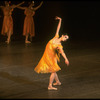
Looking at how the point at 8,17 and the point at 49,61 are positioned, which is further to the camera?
the point at 8,17

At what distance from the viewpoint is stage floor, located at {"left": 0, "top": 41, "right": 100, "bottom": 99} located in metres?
5.85

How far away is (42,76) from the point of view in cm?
729

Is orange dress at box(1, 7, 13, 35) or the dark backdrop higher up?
orange dress at box(1, 7, 13, 35)

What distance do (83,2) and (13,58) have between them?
37.7 ft

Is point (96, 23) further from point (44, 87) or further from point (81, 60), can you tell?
point (44, 87)

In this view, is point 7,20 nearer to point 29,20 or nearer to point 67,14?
point 29,20

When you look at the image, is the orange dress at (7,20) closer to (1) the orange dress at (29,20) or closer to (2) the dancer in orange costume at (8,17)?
(2) the dancer in orange costume at (8,17)

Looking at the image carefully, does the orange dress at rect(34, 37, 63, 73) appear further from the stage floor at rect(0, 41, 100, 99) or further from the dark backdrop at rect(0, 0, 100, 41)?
the dark backdrop at rect(0, 0, 100, 41)

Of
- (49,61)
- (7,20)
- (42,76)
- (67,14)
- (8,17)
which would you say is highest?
(49,61)

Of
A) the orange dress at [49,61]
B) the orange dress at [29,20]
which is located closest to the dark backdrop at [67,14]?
the orange dress at [29,20]

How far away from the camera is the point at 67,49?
1142 cm

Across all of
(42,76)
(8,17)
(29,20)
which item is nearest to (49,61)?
(42,76)

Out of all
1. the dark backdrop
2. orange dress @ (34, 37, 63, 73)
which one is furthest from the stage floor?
the dark backdrop

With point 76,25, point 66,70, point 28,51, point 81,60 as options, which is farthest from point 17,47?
point 76,25
